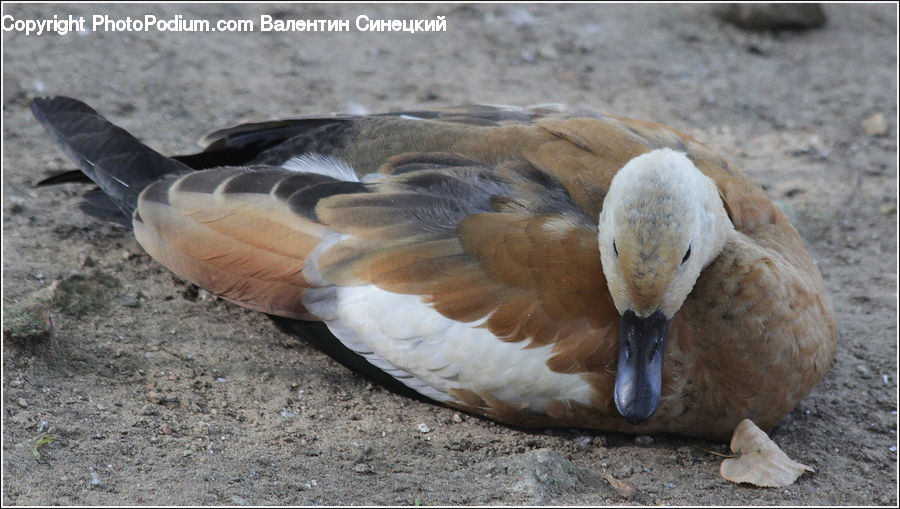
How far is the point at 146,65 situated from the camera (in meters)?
6.11

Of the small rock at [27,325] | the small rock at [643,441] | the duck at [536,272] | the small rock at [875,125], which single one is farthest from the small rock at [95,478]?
the small rock at [875,125]

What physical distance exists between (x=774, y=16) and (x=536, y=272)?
438cm

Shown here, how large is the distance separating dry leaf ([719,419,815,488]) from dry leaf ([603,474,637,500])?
0.39m

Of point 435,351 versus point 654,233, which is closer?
point 654,233

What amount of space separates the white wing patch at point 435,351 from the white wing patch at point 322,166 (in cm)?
57

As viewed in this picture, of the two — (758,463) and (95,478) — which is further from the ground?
(95,478)

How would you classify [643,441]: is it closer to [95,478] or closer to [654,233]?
[654,233]

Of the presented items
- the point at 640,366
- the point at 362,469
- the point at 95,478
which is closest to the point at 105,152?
the point at 95,478

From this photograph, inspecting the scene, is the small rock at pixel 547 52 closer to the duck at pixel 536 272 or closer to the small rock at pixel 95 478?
the duck at pixel 536 272

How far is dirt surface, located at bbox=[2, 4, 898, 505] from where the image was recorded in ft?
10.7

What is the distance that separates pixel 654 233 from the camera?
3.21m

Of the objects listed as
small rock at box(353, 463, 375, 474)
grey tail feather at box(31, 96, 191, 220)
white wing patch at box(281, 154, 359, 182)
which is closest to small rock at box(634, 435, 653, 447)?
small rock at box(353, 463, 375, 474)

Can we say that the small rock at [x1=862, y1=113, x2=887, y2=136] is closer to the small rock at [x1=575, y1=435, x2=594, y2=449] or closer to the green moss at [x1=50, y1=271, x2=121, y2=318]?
the small rock at [x1=575, y1=435, x2=594, y2=449]

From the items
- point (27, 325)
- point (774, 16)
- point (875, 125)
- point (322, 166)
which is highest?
point (774, 16)
